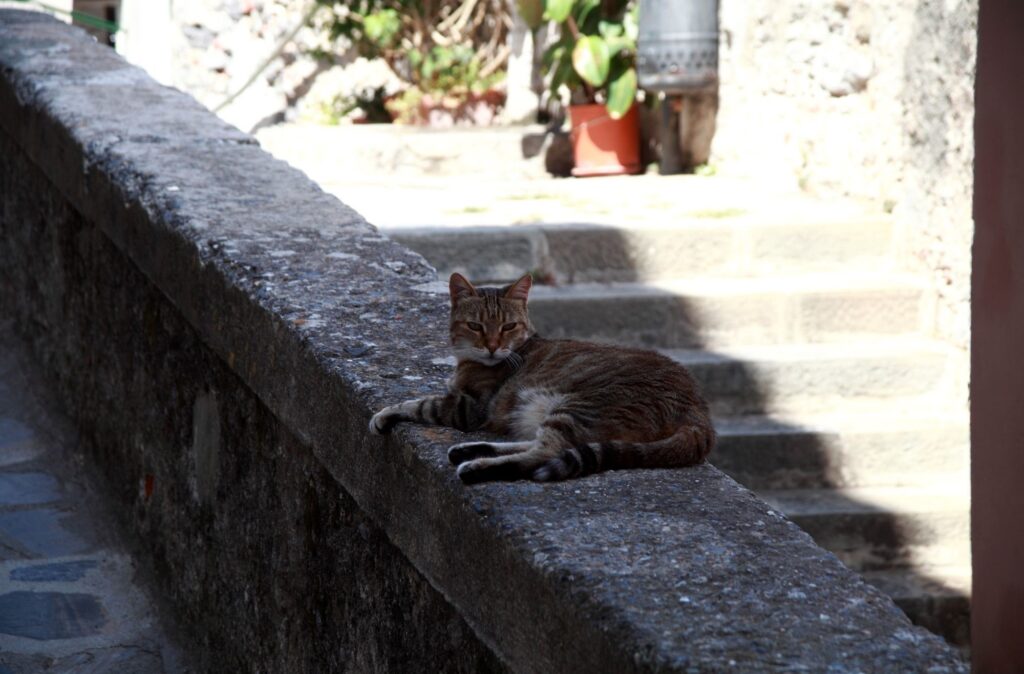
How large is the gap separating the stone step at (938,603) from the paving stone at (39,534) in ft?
7.23

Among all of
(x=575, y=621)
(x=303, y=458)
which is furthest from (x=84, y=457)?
(x=575, y=621)

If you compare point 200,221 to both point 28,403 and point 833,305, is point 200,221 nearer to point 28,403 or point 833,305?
point 28,403

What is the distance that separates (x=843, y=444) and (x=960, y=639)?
687mm

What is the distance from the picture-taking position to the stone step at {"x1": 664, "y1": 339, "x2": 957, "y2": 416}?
4578mm

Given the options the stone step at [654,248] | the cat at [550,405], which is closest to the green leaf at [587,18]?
the stone step at [654,248]

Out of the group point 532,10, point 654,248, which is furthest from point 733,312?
point 532,10

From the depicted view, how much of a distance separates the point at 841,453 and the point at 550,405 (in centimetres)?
255

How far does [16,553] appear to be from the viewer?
3109 mm

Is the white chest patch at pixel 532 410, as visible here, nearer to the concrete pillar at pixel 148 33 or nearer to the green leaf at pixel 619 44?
the green leaf at pixel 619 44

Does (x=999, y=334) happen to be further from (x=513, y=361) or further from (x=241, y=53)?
(x=241, y=53)

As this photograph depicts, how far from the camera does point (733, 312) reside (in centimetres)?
480

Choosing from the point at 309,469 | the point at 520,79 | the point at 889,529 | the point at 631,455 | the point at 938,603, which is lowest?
the point at 938,603

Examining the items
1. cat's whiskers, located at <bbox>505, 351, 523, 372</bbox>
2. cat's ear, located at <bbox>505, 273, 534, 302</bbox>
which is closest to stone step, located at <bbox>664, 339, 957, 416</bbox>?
cat's ear, located at <bbox>505, 273, 534, 302</bbox>

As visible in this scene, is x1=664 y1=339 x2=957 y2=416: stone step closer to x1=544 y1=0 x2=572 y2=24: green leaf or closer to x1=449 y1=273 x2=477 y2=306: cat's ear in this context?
x1=449 y1=273 x2=477 y2=306: cat's ear
